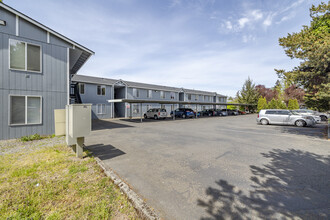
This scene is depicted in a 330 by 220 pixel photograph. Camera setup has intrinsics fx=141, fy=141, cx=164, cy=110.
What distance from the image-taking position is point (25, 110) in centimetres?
849

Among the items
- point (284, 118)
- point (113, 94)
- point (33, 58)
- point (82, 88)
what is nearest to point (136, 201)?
point (33, 58)

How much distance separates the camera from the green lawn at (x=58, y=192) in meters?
Answer: 2.56

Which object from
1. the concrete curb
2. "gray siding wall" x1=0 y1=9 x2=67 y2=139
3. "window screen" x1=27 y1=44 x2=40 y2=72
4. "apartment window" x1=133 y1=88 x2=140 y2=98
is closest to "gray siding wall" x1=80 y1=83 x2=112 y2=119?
"apartment window" x1=133 y1=88 x2=140 y2=98

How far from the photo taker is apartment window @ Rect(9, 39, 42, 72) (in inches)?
326

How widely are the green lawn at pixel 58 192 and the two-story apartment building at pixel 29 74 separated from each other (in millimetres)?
4771

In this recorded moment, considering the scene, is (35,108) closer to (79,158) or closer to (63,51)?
(63,51)

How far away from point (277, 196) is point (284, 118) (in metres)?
15.9

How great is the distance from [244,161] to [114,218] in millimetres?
4564

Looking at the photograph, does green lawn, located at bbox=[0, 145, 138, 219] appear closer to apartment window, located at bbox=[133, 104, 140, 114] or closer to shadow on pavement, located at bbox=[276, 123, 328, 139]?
shadow on pavement, located at bbox=[276, 123, 328, 139]

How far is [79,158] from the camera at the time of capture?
516 centimetres

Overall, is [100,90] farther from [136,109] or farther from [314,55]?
[314,55]

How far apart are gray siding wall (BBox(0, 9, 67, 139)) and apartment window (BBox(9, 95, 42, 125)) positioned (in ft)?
0.65

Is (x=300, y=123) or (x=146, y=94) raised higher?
(x=146, y=94)

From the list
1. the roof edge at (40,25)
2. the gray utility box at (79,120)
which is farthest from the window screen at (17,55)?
the gray utility box at (79,120)
